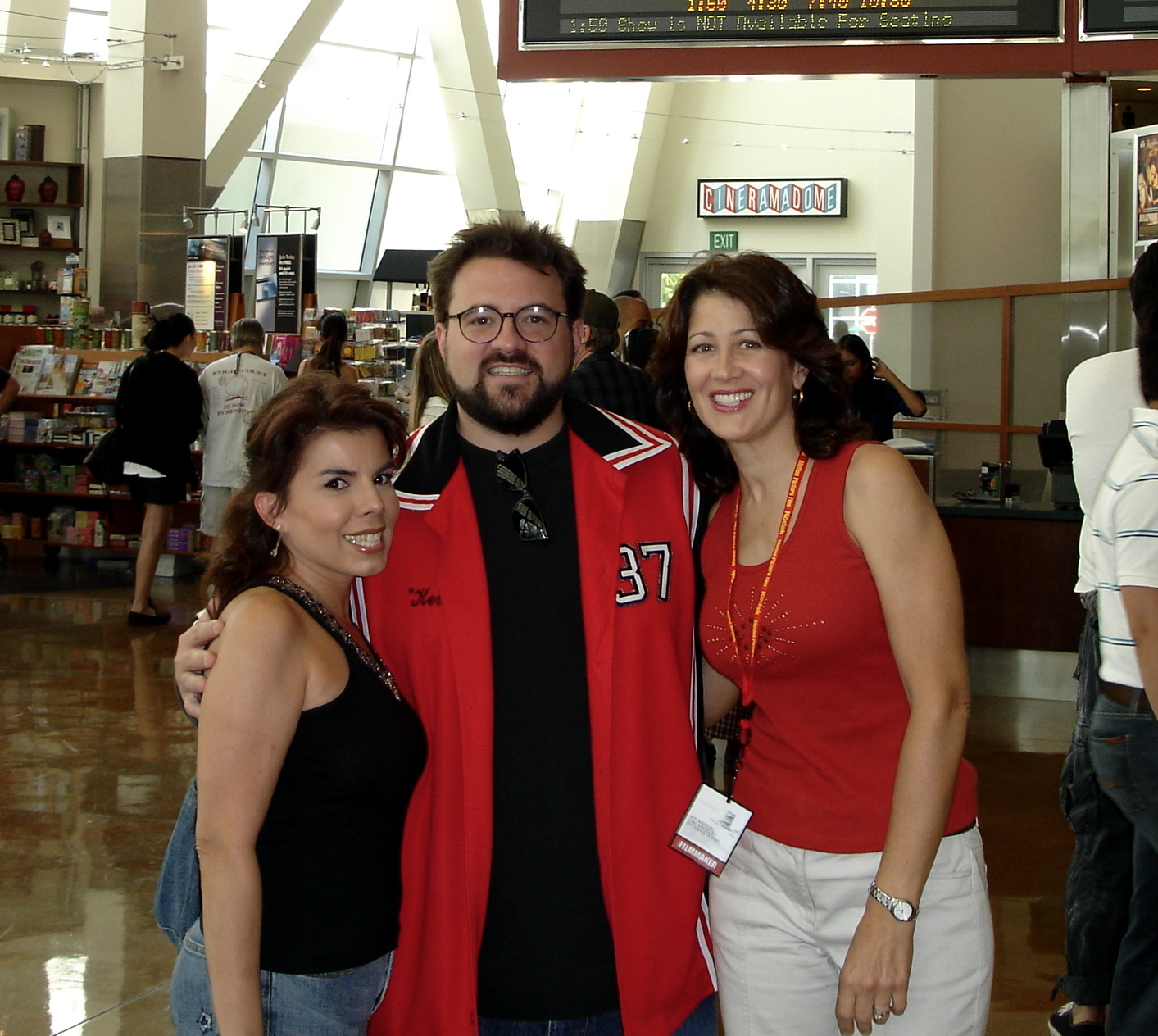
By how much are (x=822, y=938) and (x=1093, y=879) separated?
134 centimetres

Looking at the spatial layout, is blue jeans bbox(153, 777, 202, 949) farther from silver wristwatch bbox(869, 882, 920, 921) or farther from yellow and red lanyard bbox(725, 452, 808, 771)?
Result: silver wristwatch bbox(869, 882, 920, 921)

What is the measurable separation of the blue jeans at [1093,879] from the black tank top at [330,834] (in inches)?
Result: 66.2

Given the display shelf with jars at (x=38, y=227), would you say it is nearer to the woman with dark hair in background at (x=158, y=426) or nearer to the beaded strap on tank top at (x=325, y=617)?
the woman with dark hair in background at (x=158, y=426)

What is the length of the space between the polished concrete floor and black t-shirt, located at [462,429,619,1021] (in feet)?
5.18

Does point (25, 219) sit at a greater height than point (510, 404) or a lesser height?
greater

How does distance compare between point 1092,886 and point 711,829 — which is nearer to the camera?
point 711,829

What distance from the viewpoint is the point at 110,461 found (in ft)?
25.9

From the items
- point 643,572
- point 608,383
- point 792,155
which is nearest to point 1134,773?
point 643,572

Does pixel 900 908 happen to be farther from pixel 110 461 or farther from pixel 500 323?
pixel 110 461

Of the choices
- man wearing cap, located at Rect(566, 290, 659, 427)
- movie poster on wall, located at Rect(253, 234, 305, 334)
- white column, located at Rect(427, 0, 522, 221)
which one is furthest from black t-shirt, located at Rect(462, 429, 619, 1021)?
white column, located at Rect(427, 0, 522, 221)

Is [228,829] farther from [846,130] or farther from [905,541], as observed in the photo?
[846,130]

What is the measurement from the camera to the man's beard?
1920 mm

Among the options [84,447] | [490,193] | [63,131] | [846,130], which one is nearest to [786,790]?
[84,447]

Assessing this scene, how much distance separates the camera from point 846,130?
16.1m
